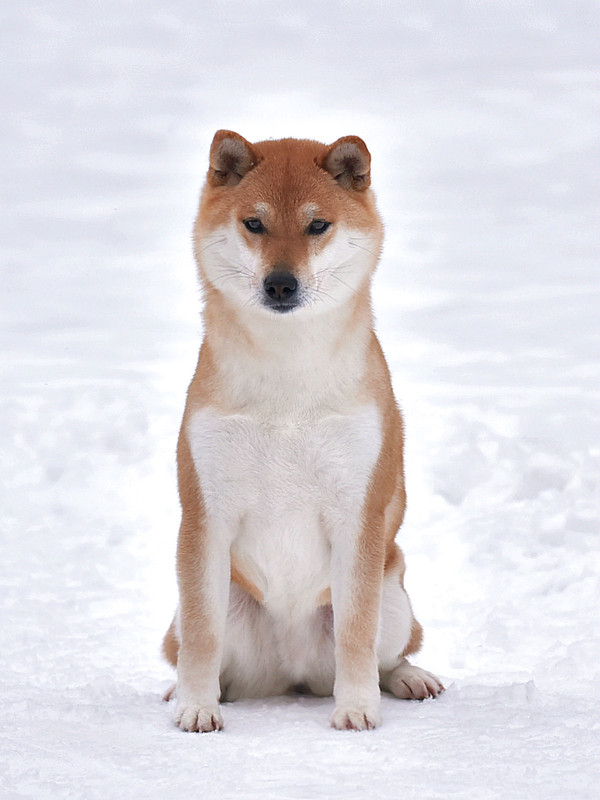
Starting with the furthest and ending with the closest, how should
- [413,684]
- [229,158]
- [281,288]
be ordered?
[413,684] → [229,158] → [281,288]

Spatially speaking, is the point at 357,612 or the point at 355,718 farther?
the point at 357,612

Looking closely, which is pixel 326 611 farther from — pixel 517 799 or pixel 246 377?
pixel 517 799

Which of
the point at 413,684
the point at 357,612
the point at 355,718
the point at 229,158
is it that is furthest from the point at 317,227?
the point at 413,684

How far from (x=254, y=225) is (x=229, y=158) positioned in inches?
13.9

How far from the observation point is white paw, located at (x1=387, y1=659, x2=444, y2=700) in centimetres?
480

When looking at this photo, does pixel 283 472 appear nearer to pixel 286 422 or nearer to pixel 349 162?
pixel 286 422

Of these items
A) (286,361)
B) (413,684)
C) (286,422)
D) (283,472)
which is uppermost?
(286,361)

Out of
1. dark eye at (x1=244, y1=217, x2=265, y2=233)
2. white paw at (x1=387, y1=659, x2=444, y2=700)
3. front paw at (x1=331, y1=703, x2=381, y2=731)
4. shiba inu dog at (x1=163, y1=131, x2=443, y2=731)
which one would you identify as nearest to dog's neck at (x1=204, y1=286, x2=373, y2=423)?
shiba inu dog at (x1=163, y1=131, x2=443, y2=731)

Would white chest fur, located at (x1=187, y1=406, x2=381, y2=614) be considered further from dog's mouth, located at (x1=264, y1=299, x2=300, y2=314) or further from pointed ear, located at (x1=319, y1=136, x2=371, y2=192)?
pointed ear, located at (x1=319, y1=136, x2=371, y2=192)

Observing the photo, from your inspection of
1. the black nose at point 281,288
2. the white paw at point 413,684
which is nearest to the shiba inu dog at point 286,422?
the black nose at point 281,288

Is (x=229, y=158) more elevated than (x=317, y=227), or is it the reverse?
(x=229, y=158)

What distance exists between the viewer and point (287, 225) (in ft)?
14.1

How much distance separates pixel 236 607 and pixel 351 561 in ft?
1.99

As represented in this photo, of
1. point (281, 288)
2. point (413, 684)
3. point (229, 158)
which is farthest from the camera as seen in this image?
point (413, 684)
